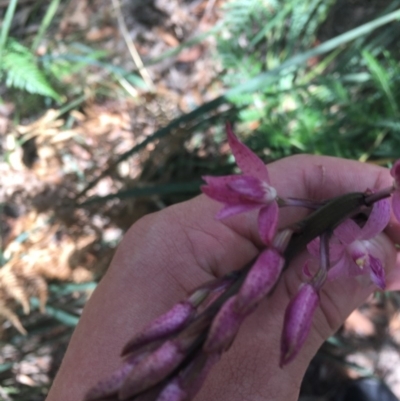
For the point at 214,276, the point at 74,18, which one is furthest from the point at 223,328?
the point at 74,18

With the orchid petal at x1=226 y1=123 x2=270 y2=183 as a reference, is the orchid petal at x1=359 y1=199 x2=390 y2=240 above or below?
below

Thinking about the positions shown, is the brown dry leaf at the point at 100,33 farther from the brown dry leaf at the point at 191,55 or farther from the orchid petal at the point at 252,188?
the orchid petal at the point at 252,188

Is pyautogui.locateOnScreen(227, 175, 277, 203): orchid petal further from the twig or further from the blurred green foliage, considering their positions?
the twig

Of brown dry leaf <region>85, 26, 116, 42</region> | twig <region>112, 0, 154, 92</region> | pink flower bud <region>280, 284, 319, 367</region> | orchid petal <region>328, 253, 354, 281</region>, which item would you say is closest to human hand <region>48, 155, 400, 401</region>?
orchid petal <region>328, 253, 354, 281</region>

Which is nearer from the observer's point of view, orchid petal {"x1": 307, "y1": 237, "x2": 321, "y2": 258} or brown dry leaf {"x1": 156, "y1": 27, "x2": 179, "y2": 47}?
orchid petal {"x1": 307, "y1": 237, "x2": 321, "y2": 258}

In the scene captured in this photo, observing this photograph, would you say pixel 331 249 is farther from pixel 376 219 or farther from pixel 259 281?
pixel 259 281

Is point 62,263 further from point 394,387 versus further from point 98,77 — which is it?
point 394,387

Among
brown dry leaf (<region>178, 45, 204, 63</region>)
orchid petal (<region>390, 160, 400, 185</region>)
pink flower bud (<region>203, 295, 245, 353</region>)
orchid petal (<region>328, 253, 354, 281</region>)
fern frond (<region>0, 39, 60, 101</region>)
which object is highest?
fern frond (<region>0, 39, 60, 101</region>)
